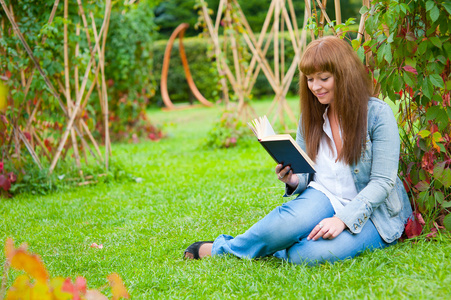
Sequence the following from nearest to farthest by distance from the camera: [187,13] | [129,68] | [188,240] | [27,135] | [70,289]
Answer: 1. [70,289]
2. [188,240]
3. [27,135]
4. [129,68]
5. [187,13]

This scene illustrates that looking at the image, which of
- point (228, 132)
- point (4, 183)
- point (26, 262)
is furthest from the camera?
point (228, 132)

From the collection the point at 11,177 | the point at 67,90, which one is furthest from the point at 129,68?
the point at 11,177

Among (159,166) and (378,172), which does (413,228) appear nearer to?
(378,172)

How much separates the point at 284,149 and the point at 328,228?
36cm

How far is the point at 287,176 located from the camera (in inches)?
85.0

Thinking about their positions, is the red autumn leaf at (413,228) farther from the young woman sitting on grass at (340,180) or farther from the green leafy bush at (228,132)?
the green leafy bush at (228,132)

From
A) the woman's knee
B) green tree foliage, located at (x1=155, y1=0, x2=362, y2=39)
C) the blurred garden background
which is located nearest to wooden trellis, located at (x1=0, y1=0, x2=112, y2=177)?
the blurred garden background

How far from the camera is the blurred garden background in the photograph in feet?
6.23

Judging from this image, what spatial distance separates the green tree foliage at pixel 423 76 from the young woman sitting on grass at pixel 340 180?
0.35ft

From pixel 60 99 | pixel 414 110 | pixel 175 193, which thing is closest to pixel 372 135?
pixel 414 110

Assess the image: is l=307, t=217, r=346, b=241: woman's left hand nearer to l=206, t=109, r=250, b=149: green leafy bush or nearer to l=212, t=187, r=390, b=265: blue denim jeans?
l=212, t=187, r=390, b=265: blue denim jeans

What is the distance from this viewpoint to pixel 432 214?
212cm

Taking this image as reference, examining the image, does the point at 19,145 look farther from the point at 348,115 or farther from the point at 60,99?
the point at 348,115

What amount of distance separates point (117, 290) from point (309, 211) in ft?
3.40
